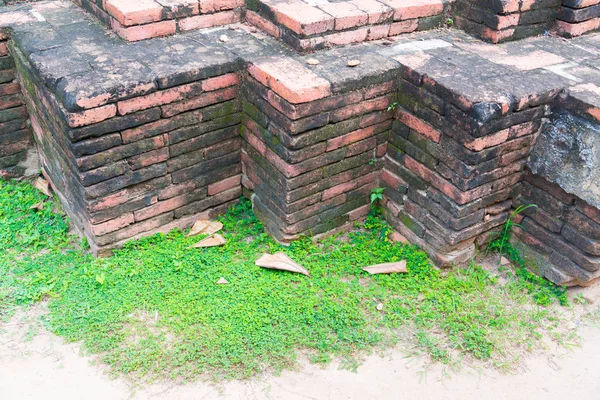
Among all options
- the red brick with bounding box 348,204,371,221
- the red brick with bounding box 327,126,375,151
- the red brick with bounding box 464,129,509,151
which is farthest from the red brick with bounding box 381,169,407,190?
the red brick with bounding box 464,129,509,151

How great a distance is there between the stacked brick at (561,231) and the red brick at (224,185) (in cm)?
192

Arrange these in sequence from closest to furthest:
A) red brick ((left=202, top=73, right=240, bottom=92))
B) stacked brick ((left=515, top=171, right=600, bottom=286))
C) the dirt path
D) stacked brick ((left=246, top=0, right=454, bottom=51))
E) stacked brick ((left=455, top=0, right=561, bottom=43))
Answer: the dirt path → stacked brick ((left=515, top=171, right=600, bottom=286)) → red brick ((left=202, top=73, right=240, bottom=92)) → stacked brick ((left=246, top=0, right=454, bottom=51)) → stacked brick ((left=455, top=0, right=561, bottom=43))

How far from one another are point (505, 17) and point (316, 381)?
268 centimetres

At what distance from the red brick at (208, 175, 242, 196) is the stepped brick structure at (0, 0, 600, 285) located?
1 centimetres

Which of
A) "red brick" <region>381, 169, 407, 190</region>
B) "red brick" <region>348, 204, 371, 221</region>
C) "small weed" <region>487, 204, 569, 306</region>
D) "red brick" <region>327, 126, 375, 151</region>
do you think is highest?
"red brick" <region>327, 126, 375, 151</region>

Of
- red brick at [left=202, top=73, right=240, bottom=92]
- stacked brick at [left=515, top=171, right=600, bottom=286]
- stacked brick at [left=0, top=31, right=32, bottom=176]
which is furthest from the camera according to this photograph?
stacked brick at [left=0, top=31, right=32, bottom=176]

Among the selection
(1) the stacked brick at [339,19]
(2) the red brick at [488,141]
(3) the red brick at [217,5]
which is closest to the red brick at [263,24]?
(1) the stacked brick at [339,19]

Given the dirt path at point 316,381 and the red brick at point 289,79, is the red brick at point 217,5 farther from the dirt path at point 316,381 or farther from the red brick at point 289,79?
the dirt path at point 316,381

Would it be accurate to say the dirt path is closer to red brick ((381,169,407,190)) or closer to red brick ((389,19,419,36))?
red brick ((381,169,407,190))

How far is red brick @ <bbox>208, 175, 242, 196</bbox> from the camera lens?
3.95 metres

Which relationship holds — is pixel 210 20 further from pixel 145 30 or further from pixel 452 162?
pixel 452 162

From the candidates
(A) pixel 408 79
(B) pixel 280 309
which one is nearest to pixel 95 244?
(B) pixel 280 309

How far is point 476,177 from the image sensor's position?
3.36m

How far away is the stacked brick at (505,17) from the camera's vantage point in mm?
3809
